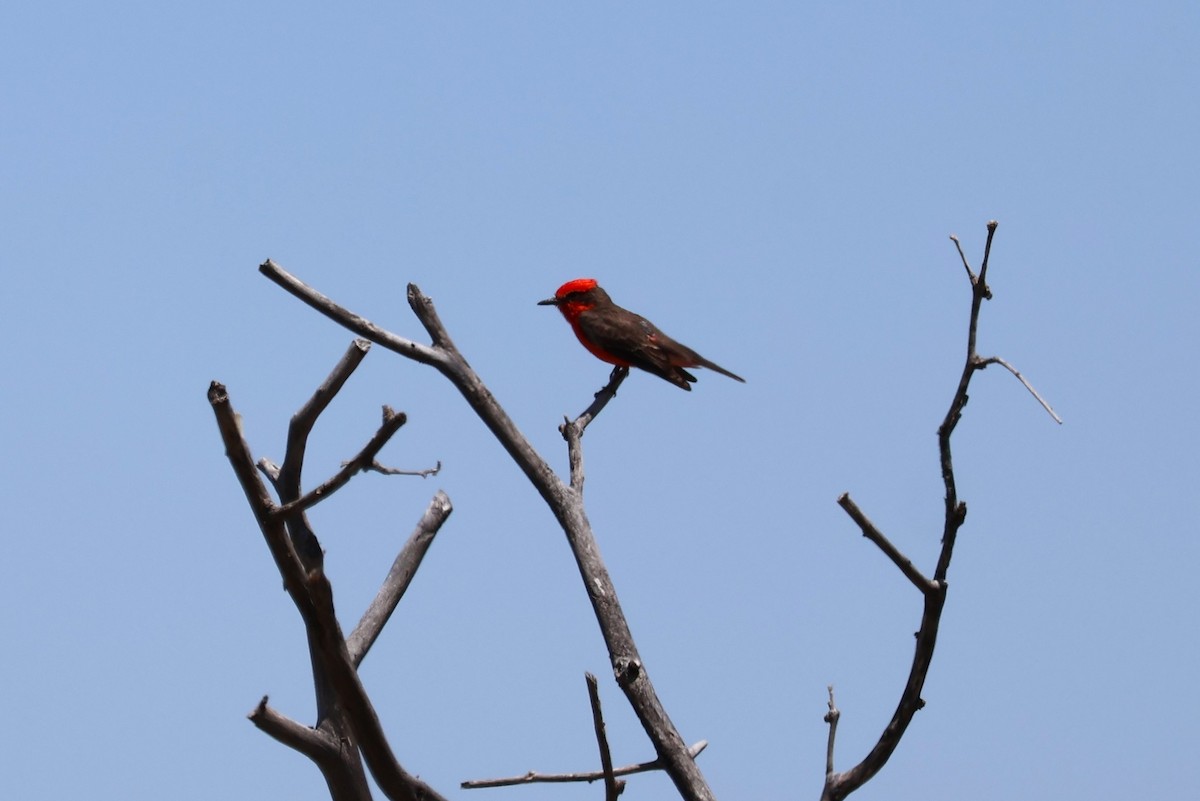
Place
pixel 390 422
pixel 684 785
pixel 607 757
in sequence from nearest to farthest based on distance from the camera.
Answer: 1. pixel 390 422
2. pixel 607 757
3. pixel 684 785

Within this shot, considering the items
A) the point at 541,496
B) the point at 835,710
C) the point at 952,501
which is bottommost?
the point at 835,710

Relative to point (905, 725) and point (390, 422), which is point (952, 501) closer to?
point (905, 725)

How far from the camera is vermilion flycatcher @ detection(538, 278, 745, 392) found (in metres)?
9.16

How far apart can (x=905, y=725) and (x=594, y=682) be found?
1.16 meters

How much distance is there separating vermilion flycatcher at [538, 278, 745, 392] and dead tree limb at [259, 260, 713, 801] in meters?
3.41

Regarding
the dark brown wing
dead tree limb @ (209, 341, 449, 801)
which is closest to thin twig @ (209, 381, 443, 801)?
dead tree limb @ (209, 341, 449, 801)

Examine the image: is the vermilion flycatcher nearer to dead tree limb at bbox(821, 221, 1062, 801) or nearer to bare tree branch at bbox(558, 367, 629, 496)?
bare tree branch at bbox(558, 367, 629, 496)

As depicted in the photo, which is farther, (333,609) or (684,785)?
(684,785)

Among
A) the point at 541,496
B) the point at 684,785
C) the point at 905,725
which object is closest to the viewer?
the point at 905,725

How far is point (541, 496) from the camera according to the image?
18.2 ft

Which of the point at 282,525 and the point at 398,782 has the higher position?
the point at 282,525

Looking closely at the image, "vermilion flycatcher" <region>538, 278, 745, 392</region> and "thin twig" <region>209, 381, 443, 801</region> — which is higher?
→ "vermilion flycatcher" <region>538, 278, 745, 392</region>

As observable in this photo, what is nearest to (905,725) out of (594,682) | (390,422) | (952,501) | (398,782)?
(952,501)

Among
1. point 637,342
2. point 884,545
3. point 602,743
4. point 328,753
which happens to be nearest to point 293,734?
point 328,753
